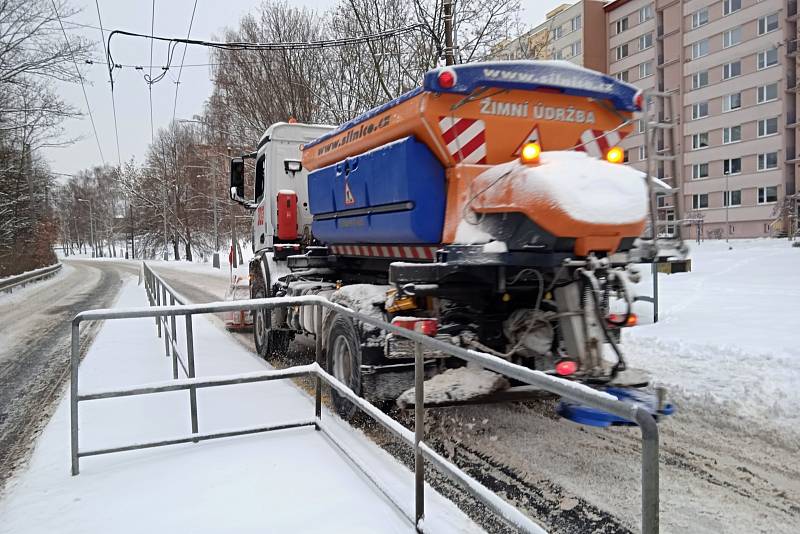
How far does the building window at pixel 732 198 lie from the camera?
1640 inches

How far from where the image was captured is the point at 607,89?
16.0 ft

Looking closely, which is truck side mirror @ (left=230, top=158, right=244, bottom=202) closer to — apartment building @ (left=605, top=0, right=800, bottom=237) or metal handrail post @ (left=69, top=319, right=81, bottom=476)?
metal handrail post @ (left=69, top=319, right=81, bottom=476)

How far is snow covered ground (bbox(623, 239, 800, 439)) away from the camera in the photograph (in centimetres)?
556

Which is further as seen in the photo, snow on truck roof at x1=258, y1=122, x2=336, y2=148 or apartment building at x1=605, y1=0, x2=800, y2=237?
apartment building at x1=605, y1=0, x2=800, y2=237

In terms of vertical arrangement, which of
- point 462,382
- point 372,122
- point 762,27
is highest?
point 762,27

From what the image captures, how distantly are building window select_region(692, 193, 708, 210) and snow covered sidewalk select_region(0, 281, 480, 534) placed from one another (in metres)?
45.9

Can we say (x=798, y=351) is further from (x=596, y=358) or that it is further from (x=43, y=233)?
(x=43, y=233)

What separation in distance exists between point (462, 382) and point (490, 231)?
1.13 meters

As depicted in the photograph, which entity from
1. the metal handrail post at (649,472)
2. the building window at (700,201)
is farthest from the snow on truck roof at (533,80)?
the building window at (700,201)

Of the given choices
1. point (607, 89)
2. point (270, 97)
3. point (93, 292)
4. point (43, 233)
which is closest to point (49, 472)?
point (607, 89)

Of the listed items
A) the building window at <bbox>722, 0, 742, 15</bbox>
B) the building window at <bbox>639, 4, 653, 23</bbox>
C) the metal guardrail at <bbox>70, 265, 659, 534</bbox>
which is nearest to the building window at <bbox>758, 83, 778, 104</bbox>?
the building window at <bbox>722, 0, 742, 15</bbox>

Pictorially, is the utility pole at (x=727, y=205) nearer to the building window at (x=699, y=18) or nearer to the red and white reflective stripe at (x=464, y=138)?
the building window at (x=699, y=18)

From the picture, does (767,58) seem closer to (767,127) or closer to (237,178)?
(767,127)

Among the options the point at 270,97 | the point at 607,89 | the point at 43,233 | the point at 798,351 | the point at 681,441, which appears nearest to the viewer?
the point at 681,441
